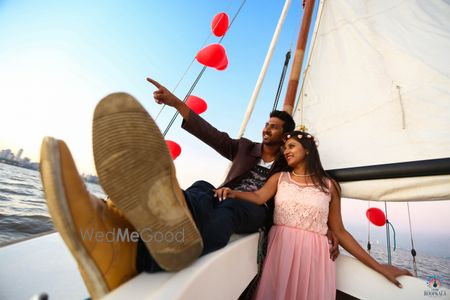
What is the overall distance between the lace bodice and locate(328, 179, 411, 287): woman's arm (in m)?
0.08

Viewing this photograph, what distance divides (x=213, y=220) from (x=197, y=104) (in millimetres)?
1962

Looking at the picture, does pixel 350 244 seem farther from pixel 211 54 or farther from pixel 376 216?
pixel 376 216

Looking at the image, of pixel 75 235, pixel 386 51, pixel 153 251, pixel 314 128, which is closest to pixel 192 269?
pixel 153 251

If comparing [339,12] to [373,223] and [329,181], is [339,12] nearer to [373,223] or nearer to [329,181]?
[329,181]

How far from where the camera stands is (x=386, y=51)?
1.77m

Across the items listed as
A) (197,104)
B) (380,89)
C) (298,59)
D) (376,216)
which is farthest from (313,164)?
(376,216)

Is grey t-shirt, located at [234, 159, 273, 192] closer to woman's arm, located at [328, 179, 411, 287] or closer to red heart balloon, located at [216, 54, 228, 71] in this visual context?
woman's arm, located at [328, 179, 411, 287]

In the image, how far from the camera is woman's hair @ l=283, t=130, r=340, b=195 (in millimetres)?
1097

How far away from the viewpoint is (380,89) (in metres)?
1.59

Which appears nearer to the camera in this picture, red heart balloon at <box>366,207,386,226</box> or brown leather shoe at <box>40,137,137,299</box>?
brown leather shoe at <box>40,137,137,299</box>

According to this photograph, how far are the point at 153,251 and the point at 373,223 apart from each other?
3.41 meters

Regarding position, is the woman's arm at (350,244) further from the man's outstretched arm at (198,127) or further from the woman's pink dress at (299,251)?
the man's outstretched arm at (198,127)

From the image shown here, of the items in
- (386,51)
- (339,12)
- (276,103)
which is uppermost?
(339,12)

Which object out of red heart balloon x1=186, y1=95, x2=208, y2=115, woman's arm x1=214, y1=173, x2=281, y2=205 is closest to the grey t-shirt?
A: woman's arm x1=214, y1=173, x2=281, y2=205
